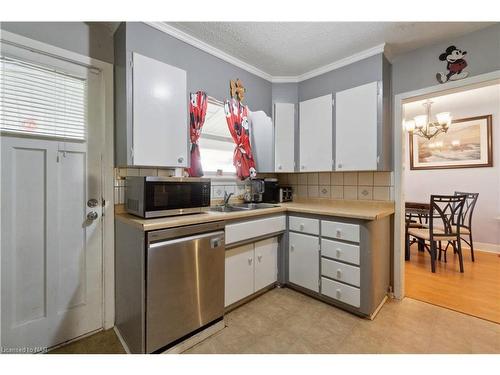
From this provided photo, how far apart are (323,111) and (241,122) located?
89 cm

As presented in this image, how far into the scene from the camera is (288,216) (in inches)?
93.2

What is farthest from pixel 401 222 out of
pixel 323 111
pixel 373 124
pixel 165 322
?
pixel 165 322

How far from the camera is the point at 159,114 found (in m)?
1.74

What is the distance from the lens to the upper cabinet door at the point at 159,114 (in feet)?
5.38

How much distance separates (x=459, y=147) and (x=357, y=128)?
9.80 ft

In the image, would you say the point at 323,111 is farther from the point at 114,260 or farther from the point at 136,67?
the point at 114,260

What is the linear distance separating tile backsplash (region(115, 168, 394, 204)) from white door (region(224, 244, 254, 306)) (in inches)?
26.2

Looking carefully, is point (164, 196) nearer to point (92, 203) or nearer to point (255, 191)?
point (92, 203)

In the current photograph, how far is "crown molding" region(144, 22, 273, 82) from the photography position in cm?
179

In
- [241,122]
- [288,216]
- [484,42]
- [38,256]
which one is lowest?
[38,256]

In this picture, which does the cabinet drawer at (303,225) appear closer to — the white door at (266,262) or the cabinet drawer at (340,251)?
the cabinet drawer at (340,251)

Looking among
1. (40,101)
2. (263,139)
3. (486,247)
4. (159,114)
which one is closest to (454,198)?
(486,247)

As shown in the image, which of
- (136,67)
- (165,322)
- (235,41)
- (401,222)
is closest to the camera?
(165,322)

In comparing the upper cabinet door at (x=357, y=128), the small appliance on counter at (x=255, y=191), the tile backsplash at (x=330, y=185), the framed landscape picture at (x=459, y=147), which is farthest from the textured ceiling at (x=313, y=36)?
the framed landscape picture at (x=459, y=147)
